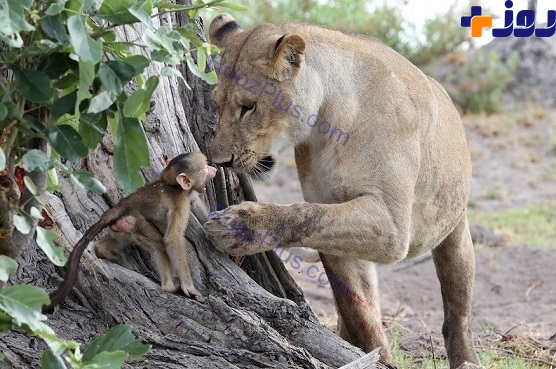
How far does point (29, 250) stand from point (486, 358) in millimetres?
3034

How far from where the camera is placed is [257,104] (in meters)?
4.22

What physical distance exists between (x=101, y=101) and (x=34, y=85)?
186 mm

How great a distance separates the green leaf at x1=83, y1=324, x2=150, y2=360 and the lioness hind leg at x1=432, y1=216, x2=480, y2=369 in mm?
3171

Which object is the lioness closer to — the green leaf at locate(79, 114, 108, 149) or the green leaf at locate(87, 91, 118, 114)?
the green leaf at locate(79, 114, 108, 149)

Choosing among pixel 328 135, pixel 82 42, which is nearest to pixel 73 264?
pixel 82 42

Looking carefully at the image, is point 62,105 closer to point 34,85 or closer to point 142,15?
point 34,85

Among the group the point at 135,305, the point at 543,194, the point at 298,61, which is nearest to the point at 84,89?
the point at 135,305

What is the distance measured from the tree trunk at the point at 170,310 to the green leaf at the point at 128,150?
673mm

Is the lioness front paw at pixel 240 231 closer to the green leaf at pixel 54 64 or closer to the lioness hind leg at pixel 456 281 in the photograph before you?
the green leaf at pixel 54 64

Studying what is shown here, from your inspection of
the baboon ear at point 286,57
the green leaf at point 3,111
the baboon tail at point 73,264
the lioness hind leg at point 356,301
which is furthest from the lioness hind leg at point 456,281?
the green leaf at point 3,111

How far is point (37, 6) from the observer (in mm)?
2502

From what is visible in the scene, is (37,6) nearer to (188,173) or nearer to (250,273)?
(188,173)

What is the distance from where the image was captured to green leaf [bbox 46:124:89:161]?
257 cm

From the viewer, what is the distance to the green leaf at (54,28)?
7.83 feet
